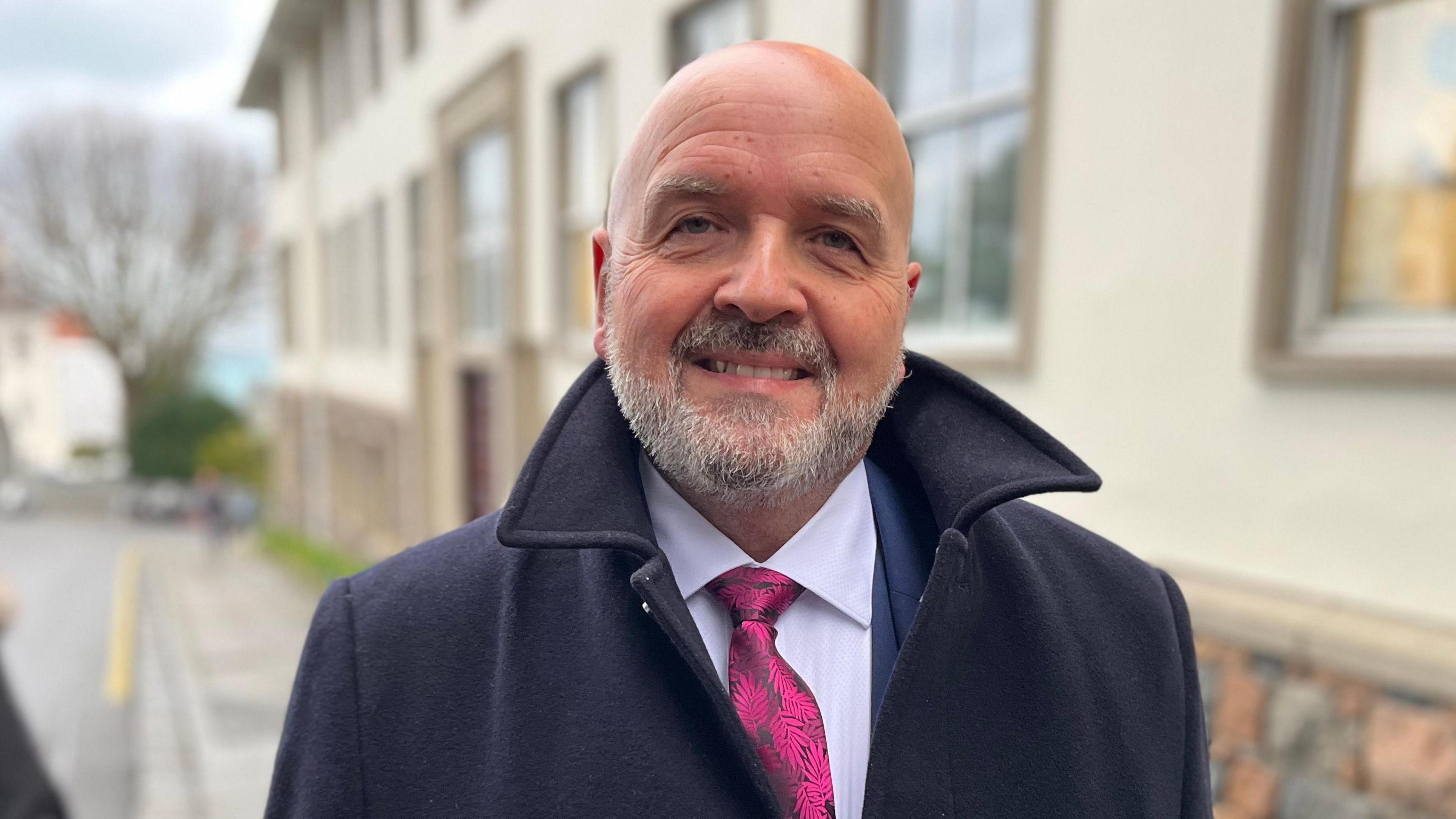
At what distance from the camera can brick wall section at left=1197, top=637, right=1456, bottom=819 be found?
297 cm

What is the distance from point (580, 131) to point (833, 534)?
26.3 ft

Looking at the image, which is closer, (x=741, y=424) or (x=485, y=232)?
(x=741, y=424)

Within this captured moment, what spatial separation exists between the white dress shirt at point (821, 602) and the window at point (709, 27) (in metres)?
5.40

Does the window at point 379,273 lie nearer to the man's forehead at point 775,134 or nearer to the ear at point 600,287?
the ear at point 600,287

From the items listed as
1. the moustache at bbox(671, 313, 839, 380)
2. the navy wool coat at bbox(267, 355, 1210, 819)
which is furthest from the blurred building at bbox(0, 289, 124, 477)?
Answer: the moustache at bbox(671, 313, 839, 380)

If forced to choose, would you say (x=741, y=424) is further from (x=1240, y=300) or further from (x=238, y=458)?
(x=238, y=458)

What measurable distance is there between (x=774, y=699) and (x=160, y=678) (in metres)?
9.85

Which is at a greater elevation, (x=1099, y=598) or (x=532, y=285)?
(x=532, y=285)

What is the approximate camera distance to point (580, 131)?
29.1 ft

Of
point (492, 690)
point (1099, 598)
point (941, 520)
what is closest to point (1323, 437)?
point (1099, 598)

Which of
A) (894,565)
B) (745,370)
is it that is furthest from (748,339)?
(894,565)

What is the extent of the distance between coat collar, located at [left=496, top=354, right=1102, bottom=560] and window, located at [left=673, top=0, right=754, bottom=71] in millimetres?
5211

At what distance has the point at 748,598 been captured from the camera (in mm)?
1449

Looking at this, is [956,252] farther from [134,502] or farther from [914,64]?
[134,502]
